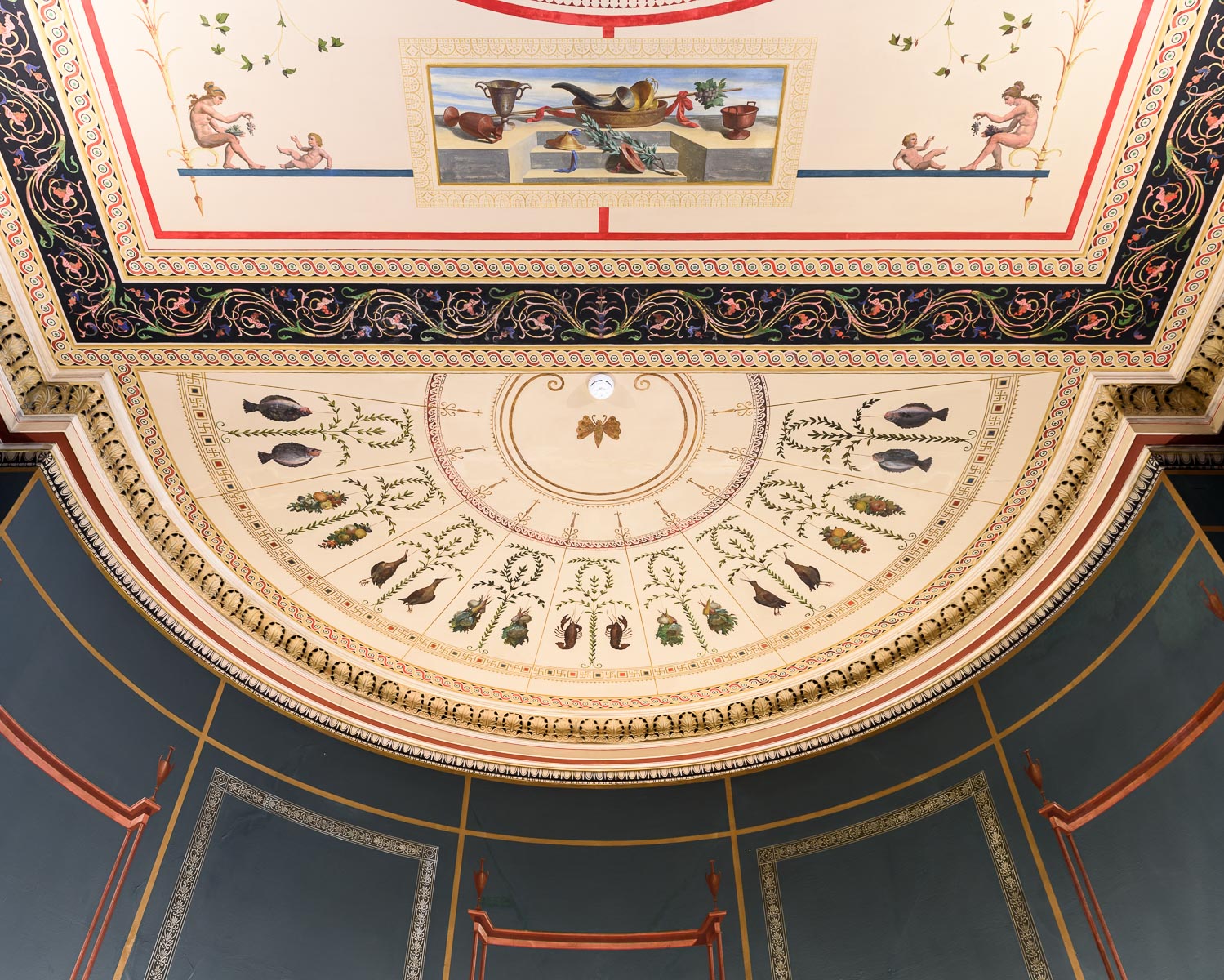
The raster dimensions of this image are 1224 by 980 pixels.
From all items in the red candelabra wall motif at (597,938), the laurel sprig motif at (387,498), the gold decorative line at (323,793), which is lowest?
the red candelabra wall motif at (597,938)

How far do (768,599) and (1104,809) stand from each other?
7.44ft

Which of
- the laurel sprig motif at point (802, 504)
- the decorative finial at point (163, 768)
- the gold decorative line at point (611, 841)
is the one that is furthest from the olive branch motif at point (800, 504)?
the decorative finial at point (163, 768)

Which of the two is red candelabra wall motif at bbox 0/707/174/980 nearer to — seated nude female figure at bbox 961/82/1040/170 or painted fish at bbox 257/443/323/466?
painted fish at bbox 257/443/323/466

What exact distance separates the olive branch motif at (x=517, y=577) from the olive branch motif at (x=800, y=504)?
56.3 inches

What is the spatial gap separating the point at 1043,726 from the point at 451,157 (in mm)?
4505

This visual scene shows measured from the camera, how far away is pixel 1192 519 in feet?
15.7

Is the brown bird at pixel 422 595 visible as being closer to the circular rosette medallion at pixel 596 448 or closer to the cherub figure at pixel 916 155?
the circular rosette medallion at pixel 596 448

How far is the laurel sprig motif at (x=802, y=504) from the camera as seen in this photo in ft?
19.5

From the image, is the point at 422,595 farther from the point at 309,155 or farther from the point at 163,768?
the point at 309,155

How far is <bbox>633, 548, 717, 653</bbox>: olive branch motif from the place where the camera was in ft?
21.3

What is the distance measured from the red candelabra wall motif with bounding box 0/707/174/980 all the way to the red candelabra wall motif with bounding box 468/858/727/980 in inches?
82.7

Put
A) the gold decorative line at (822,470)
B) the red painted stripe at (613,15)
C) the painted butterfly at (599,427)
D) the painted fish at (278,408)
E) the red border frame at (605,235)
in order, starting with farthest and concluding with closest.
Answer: the gold decorative line at (822,470) → the painted butterfly at (599,427) → the painted fish at (278,408) → the red border frame at (605,235) → the red painted stripe at (613,15)

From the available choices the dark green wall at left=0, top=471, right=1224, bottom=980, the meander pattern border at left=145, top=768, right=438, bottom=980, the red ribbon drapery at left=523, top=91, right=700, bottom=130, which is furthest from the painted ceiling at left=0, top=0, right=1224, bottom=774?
the meander pattern border at left=145, top=768, right=438, bottom=980

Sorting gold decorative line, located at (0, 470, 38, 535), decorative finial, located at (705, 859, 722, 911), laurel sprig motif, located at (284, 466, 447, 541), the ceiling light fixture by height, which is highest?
the ceiling light fixture
